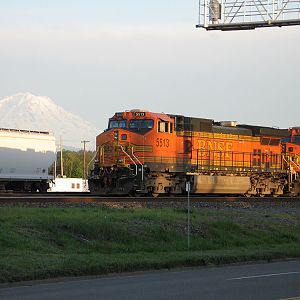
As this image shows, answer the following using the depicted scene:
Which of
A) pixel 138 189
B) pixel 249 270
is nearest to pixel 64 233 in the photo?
pixel 249 270

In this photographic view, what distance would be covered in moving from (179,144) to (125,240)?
18.9 m

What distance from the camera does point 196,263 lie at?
61.4 feet

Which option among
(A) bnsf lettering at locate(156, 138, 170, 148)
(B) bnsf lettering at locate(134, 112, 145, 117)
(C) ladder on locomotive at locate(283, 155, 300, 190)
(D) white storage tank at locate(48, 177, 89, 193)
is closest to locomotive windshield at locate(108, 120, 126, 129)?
(B) bnsf lettering at locate(134, 112, 145, 117)

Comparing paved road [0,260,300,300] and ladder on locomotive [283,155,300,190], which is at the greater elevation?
ladder on locomotive [283,155,300,190]

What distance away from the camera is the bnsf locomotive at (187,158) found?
37.1 metres

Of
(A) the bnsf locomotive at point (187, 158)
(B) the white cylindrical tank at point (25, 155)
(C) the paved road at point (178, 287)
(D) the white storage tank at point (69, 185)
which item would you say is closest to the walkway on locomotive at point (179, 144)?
(A) the bnsf locomotive at point (187, 158)

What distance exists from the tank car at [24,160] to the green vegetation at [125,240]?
21.9m

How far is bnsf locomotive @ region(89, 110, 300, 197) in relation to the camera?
A: 122 feet

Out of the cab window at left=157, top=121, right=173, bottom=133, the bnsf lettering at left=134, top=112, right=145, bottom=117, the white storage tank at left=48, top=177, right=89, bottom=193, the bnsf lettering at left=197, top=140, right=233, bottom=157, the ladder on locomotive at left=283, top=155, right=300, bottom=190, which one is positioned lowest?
the white storage tank at left=48, top=177, right=89, bottom=193

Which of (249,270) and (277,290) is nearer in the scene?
(277,290)

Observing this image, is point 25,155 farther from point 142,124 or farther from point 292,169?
point 292,169

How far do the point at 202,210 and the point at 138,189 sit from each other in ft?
25.1

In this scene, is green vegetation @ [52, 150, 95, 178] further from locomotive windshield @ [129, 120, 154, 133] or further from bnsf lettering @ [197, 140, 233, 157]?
locomotive windshield @ [129, 120, 154, 133]

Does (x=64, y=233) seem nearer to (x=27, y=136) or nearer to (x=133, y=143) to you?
(x=133, y=143)
